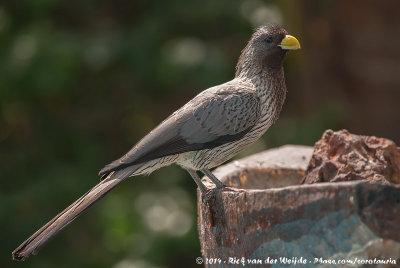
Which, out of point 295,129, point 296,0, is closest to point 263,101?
point 295,129

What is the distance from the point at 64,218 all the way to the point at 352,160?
1542mm

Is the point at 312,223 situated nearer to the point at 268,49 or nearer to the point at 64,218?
the point at 64,218

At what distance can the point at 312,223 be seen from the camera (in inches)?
92.0

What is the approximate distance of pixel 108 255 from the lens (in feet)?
18.0

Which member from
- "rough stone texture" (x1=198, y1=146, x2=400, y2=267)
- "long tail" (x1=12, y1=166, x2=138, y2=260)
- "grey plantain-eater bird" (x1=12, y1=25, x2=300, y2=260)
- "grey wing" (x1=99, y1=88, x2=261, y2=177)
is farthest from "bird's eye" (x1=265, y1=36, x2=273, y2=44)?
"rough stone texture" (x1=198, y1=146, x2=400, y2=267)

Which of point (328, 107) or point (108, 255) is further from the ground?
point (328, 107)

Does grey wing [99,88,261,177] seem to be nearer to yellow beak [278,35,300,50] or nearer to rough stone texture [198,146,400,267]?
yellow beak [278,35,300,50]

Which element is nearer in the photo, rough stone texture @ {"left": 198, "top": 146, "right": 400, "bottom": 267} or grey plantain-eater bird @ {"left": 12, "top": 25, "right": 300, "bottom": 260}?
rough stone texture @ {"left": 198, "top": 146, "right": 400, "bottom": 267}

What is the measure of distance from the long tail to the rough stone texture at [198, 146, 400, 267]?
66 centimetres

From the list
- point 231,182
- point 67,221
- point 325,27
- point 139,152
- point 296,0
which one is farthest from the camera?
point 325,27

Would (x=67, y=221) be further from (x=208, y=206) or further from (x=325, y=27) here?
(x=325, y=27)

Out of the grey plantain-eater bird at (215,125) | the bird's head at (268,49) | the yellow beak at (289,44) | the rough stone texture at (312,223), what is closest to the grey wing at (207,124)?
the grey plantain-eater bird at (215,125)

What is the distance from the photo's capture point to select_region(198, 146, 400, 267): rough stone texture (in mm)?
2234

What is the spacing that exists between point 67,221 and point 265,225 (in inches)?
41.2
